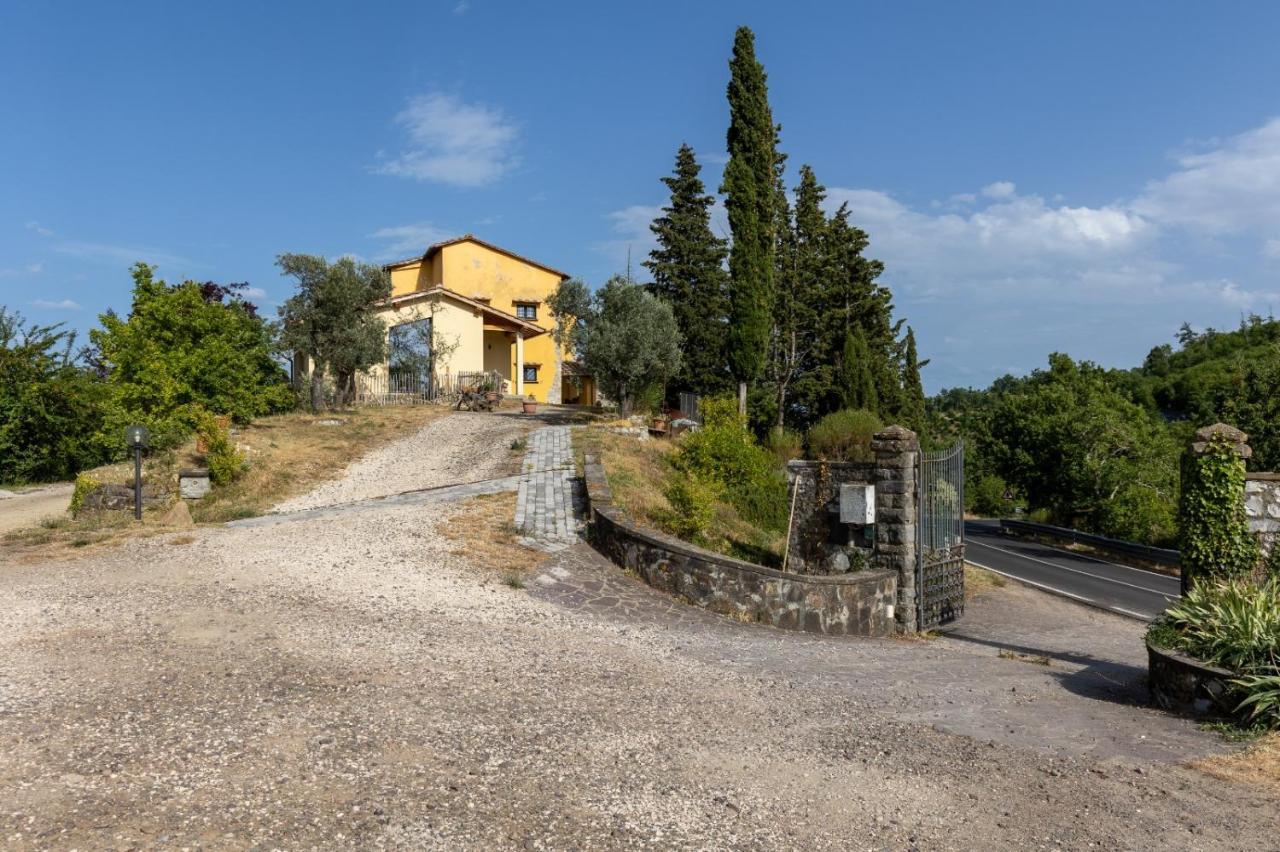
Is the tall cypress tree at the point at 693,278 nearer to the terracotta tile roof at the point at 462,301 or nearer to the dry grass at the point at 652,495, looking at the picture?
the terracotta tile roof at the point at 462,301

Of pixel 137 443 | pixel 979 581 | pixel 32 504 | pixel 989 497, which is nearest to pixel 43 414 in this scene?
pixel 32 504

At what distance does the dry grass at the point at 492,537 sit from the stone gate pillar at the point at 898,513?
16.9 ft

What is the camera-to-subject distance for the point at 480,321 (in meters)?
Result: 37.2

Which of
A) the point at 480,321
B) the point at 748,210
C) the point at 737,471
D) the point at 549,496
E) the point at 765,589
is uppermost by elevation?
the point at 748,210

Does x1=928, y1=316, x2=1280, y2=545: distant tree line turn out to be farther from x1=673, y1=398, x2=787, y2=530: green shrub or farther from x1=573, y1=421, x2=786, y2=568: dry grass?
x1=573, y1=421, x2=786, y2=568: dry grass

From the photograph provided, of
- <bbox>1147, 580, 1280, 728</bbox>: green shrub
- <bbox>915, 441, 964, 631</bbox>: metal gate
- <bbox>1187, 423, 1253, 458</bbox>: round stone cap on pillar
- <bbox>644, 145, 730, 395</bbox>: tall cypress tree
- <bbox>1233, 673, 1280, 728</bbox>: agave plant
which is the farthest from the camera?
<bbox>644, 145, 730, 395</bbox>: tall cypress tree

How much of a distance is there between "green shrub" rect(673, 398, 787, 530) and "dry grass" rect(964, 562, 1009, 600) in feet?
13.6

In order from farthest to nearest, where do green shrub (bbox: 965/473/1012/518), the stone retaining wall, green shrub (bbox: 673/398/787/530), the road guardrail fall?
1. green shrub (bbox: 965/473/1012/518)
2. the road guardrail
3. green shrub (bbox: 673/398/787/530)
4. the stone retaining wall

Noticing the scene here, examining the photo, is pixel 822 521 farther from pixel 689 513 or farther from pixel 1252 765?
pixel 1252 765

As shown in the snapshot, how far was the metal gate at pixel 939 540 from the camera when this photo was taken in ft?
39.9

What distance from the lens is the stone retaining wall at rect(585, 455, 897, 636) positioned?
426 inches

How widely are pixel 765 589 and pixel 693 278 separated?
2713 centimetres

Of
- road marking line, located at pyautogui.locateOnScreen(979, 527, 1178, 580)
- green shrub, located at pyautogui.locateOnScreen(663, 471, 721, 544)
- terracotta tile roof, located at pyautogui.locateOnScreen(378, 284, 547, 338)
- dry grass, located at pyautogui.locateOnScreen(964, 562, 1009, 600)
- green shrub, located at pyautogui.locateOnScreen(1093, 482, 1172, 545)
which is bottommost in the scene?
road marking line, located at pyautogui.locateOnScreen(979, 527, 1178, 580)

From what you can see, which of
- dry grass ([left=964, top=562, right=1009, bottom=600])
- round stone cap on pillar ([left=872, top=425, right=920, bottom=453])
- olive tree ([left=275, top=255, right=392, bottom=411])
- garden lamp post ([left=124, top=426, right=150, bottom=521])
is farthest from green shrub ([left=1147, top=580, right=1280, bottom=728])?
olive tree ([left=275, top=255, right=392, bottom=411])
